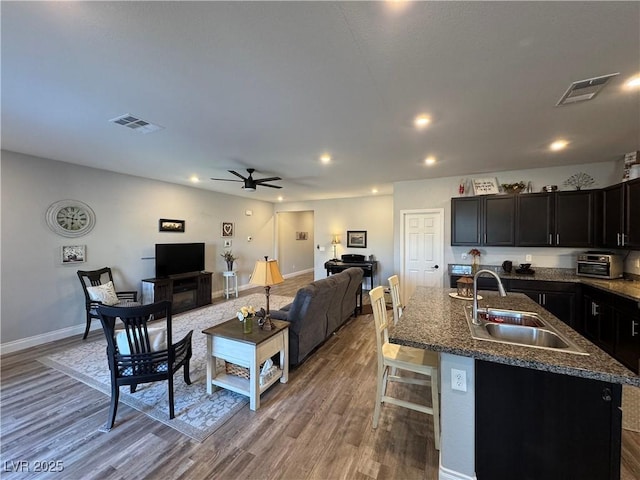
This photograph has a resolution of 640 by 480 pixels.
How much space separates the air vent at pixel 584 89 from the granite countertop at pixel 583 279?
2110 mm

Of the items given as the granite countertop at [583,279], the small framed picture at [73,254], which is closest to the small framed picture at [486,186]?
the granite countertop at [583,279]

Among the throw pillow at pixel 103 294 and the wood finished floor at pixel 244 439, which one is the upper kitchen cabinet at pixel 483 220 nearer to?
the wood finished floor at pixel 244 439

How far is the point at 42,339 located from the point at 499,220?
7.23m

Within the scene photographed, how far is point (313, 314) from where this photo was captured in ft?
10.4

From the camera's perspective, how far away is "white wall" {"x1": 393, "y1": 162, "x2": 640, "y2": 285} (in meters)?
4.03

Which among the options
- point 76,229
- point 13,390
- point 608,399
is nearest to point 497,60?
point 608,399

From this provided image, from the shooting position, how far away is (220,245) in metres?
6.86

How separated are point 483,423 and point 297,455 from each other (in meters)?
1.26

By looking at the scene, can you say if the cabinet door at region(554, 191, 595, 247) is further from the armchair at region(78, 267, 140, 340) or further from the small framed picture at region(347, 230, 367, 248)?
the armchair at region(78, 267, 140, 340)

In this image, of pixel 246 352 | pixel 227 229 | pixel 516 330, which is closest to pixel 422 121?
pixel 516 330

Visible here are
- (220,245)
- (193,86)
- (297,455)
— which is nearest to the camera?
(297,455)

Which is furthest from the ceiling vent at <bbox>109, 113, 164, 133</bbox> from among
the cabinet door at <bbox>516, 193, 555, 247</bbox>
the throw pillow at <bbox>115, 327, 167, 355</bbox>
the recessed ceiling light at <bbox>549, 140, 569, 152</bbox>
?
the cabinet door at <bbox>516, 193, 555, 247</bbox>

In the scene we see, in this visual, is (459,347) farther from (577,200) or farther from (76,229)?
(76,229)

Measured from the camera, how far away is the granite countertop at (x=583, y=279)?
2.97 meters
